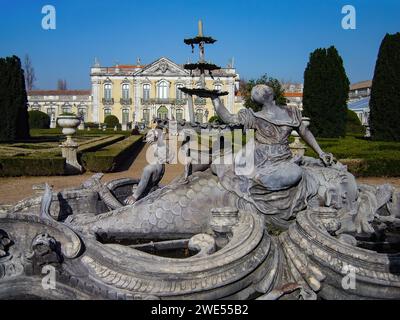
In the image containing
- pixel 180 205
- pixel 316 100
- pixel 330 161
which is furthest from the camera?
pixel 316 100

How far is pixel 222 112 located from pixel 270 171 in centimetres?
66

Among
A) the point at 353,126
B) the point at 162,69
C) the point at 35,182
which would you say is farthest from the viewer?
the point at 162,69

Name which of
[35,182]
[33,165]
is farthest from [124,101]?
[35,182]

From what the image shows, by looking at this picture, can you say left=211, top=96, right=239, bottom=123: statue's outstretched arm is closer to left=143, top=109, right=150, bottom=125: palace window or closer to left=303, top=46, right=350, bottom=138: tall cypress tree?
left=303, top=46, right=350, bottom=138: tall cypress tree

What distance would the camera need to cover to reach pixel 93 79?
5681 cm

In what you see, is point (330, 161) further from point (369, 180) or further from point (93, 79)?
point (93, 79)

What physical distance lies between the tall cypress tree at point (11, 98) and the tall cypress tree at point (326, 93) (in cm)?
1520

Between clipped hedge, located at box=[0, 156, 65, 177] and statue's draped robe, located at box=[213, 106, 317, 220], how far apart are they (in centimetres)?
874

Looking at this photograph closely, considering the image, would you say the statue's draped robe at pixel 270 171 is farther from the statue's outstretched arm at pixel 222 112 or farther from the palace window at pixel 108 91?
the palace window at pixel 108 91

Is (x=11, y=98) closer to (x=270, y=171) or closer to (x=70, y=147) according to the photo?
(x=70, y=147)

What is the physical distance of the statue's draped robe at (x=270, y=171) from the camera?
3307 millimetres

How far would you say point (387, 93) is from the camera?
60.0 feet
